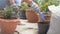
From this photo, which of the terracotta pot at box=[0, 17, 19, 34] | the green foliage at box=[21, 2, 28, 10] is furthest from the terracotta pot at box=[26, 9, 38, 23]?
the terracotta pot at box=[0, 17, 19, 34]

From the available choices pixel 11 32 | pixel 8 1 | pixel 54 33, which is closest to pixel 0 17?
pixel 11 32

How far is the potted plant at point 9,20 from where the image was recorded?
2.41 meters

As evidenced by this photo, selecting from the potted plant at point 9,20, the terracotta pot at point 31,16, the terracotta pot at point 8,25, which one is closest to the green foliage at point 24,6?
the terracotta pot at point 31,16

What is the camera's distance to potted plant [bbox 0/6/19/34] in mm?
2410

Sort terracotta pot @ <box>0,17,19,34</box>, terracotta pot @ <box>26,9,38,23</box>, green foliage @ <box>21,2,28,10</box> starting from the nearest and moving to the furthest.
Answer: terracotta pot @ <box>0,17,19,34</box>, terracotta pot @ <box>26,9,38,23</box>, green foliage @ <box>21,2,28,10</box>

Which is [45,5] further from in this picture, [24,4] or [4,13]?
[24,4]

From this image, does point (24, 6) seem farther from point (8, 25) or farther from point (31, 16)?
point (8, 25)

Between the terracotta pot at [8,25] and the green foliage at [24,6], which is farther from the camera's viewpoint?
the green foliage at [24,6]

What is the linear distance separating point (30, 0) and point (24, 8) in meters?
0.24

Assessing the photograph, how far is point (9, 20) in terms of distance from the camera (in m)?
2.41

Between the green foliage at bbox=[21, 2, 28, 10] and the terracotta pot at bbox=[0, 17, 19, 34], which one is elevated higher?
the green foliage at bbox=[21, 2, 28, 10]

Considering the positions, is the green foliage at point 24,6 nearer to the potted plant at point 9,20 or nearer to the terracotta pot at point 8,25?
the potted plant at point 9,20

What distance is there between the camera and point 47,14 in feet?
8.80

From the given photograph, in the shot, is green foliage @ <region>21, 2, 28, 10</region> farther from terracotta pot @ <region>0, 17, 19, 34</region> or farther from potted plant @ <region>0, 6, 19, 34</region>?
terracotta pot @ <region>0, 17, 19, 34</region>
